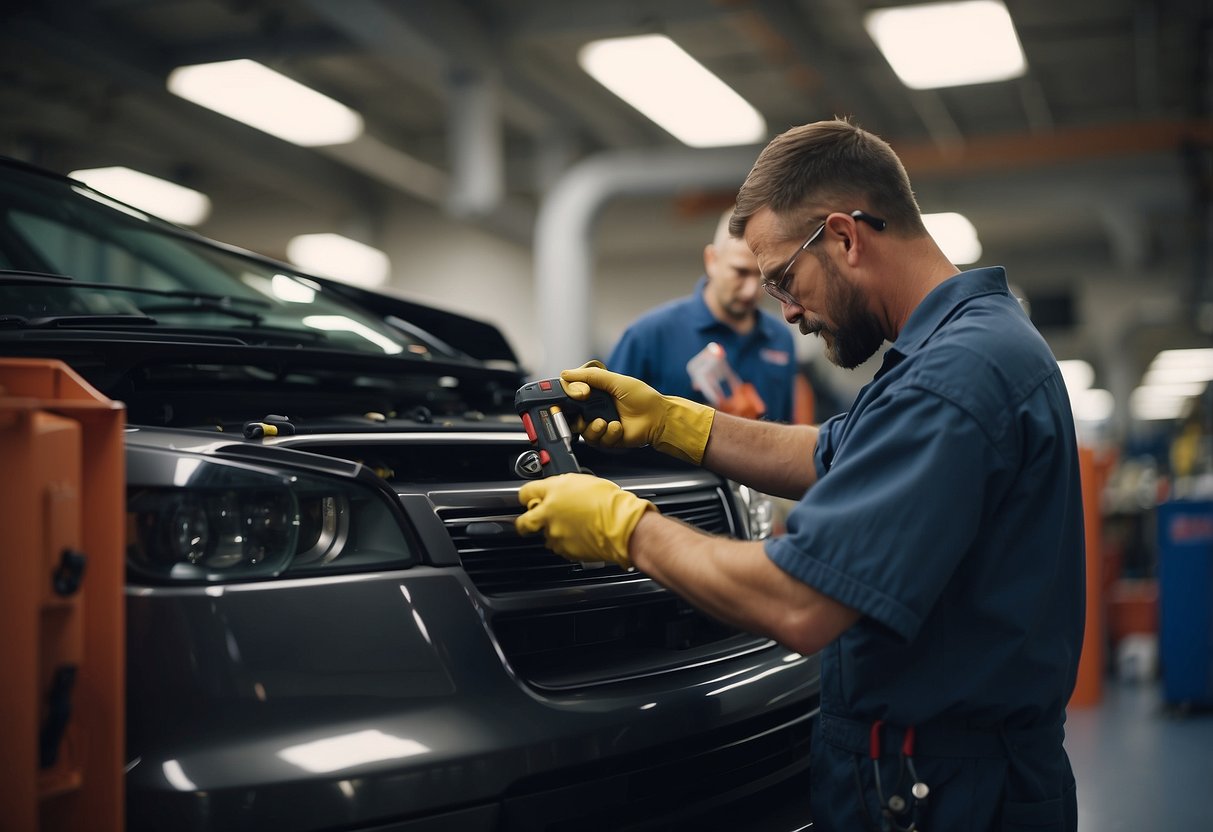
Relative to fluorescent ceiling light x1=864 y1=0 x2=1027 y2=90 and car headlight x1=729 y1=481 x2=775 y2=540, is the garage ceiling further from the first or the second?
car headlight x1=729 y1=481 x2=775 y2=540

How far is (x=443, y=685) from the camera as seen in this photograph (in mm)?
1385

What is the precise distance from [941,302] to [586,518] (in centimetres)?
59

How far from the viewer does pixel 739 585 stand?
53.6 inches

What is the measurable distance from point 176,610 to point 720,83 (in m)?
6.59

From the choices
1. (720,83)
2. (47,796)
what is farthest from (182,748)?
(720,83)

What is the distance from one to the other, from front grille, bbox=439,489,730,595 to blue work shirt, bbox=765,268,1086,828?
375mm

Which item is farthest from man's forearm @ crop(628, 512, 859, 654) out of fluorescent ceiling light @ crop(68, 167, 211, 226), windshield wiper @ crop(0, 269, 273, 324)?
fluorescent ceiling light @ crop(68, 167, 211, 226)

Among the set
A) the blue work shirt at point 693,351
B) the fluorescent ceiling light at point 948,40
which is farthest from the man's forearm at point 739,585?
the fluorescent ceiling light at point 948,40

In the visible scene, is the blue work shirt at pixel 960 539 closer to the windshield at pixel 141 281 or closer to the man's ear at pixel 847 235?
the man's ear at pixel 847 235

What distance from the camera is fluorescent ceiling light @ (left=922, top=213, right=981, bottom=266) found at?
11031 millimetres

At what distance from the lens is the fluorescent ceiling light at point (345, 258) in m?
11.8

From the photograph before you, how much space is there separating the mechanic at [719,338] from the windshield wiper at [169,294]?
3.57ft

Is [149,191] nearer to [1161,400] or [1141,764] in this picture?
[1141,764]

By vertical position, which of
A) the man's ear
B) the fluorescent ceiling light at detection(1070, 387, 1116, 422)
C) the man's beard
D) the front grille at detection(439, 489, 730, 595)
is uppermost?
the fluorescent ceiling light at detection(1070, 387, 1116, 422)
